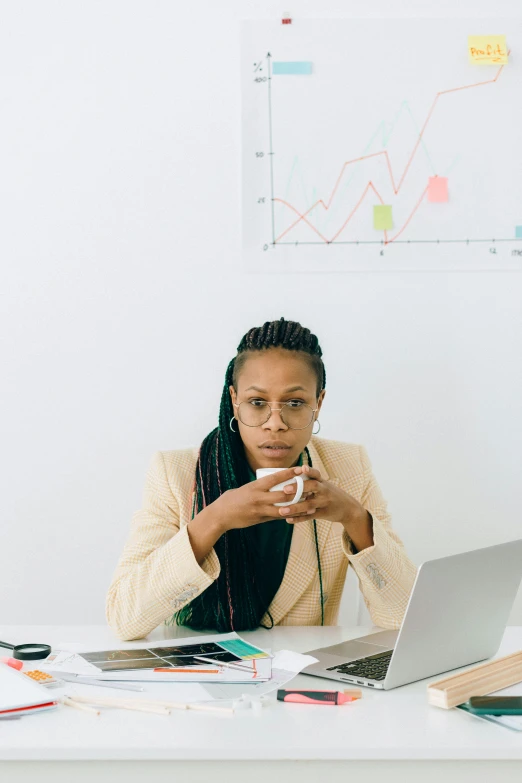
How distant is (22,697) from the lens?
114 centimetres

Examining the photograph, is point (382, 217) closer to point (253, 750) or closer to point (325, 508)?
point (325, 508)

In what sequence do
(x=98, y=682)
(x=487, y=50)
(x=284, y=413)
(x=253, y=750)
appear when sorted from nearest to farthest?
1. (x=253, y=750)
2. (x=98, y=682)
3. (x=284, y=413)
4. (x=487, y=50)

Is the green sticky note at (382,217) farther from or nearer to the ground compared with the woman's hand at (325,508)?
farther from the ground

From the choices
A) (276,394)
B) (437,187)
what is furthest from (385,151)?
(276,394)

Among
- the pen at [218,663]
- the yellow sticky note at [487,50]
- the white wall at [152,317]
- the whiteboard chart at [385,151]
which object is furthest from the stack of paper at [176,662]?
the yellow sticky note at [487,50]

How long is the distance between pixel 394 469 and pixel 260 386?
2.33ft

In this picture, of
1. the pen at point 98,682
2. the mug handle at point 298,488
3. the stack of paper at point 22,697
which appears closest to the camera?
the stack of paper at point 22,697

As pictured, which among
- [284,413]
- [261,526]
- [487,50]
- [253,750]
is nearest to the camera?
[253,750]

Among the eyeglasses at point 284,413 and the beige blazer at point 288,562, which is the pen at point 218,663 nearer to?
the beige blazer at point 288,562

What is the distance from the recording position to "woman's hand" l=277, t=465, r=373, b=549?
5.09 ft

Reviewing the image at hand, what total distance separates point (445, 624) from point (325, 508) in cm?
39

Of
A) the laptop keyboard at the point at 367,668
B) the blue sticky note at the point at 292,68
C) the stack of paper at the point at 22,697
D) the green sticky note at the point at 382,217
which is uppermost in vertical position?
the blue sticky note at the point at 292,68

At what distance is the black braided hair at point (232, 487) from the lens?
1719mm

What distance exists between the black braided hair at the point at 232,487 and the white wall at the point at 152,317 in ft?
1.35
